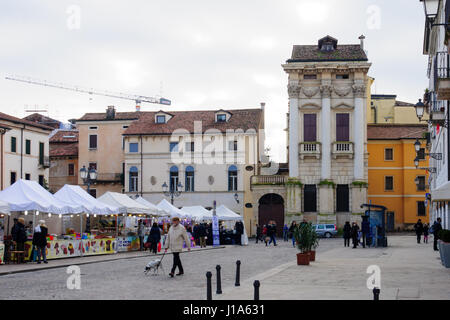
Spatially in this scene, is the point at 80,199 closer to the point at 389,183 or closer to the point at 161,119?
the point at 161,119

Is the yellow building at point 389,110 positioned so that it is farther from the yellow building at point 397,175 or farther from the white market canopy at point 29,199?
the white market canopy at point 29,199

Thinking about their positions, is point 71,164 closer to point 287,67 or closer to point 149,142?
point 149,142

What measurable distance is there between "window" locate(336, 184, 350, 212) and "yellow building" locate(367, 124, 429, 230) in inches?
194

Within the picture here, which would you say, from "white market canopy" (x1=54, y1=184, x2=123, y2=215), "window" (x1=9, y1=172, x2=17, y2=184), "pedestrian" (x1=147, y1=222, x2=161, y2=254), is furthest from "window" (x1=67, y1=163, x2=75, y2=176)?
"white market canopy" (x1=54, y1=184, x2=123, y2=215)

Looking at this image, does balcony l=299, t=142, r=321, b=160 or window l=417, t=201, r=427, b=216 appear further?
window l=417, t=201, r=427, b=216

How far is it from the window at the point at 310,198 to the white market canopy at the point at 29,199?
38.3 meters

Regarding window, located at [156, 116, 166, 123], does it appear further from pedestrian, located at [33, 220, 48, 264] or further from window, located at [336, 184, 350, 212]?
pedestrian, located at [33, 220, 48, 264]

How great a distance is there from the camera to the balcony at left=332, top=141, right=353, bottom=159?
216 feet

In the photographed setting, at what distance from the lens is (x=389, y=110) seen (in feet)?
269

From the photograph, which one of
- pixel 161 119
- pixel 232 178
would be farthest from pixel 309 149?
pixel 161 119

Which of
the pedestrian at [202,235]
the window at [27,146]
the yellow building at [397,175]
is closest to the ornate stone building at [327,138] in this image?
the yellow building at [397,175]

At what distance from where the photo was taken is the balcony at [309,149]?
6612 cm

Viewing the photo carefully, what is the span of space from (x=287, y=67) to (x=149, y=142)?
1490 centimetres
